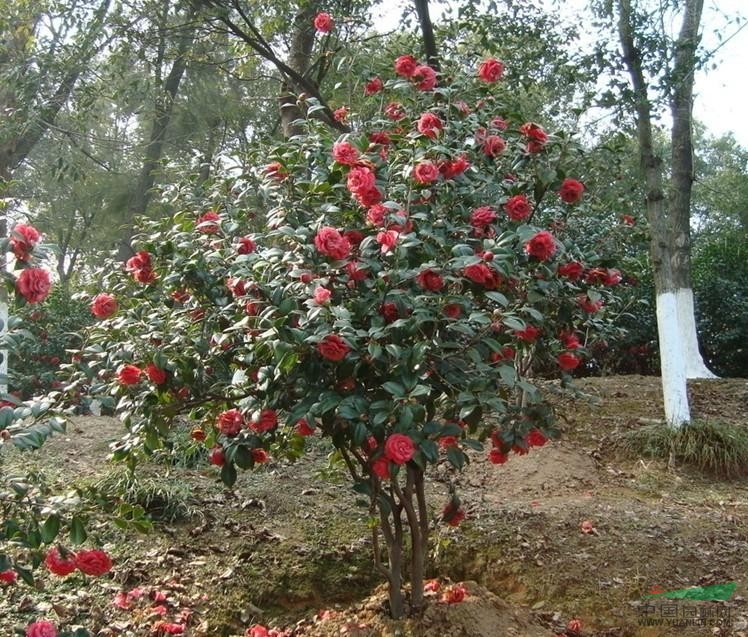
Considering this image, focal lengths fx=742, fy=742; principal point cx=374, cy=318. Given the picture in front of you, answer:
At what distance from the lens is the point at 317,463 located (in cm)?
525

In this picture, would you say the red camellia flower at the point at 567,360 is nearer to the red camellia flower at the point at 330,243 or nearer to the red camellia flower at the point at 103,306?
the red camellia flower at the point at 330,243

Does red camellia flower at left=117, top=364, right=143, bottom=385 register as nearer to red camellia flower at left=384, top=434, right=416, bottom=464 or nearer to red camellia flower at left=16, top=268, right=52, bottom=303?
red camellia flower at left=16, top=268, right=52, bottom=303

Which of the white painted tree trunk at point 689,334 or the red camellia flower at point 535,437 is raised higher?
the white painted tree trunk at point 689,334

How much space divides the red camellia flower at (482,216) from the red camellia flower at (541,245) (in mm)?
184

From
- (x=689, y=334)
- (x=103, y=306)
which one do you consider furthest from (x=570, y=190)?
(x=689, y=334)

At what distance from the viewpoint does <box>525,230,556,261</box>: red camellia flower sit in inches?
91.4

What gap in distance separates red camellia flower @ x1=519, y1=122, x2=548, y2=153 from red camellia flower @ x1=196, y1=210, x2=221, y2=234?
3.80 feet

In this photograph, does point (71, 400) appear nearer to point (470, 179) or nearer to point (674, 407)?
point (470, 179)

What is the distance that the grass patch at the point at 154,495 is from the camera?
13.1 feet

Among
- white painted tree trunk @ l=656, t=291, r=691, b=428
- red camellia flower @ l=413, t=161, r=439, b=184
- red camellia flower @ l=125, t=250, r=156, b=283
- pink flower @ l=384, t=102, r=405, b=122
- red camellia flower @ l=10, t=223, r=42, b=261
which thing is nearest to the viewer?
red camellia flower @ l=10, t=223, r=42, b=261

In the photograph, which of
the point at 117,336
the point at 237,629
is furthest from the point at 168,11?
the point at 237,629

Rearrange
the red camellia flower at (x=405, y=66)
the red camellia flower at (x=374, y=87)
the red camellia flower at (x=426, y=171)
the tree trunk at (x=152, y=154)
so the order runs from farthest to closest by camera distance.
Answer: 1. the tree trunk at (x=152, y=154)
2. the red camellia flower at (x=374, y=87)
3. the red camellia flower at (x=405, y=66)
4. the red camellia flower at (x=426, y=171)

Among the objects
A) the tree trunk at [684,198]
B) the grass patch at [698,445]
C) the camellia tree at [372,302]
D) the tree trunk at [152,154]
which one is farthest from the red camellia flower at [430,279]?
the tree trunk at [152,154]

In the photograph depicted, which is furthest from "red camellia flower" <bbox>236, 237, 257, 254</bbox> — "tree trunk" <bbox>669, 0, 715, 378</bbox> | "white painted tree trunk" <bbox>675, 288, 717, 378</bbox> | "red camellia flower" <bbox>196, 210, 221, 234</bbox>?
"white painted tree trunk" <bbox>675, 288, 717, 378</bbox>
